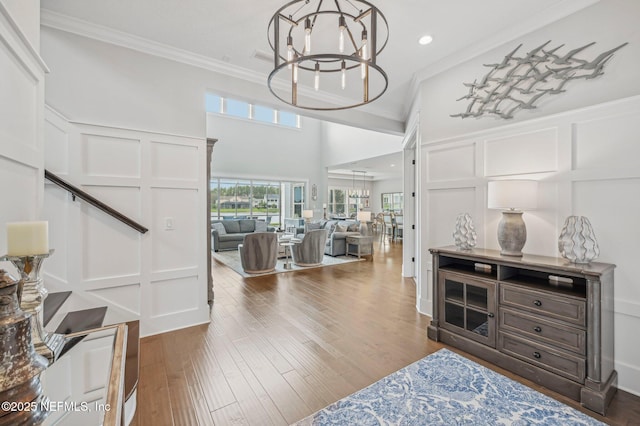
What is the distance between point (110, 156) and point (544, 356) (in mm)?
4088

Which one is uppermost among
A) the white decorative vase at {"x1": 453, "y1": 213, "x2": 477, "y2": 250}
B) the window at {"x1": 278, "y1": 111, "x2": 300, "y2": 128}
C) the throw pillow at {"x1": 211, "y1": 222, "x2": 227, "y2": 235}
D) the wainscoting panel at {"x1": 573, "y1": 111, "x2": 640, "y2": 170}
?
the window at {"x1": 278, "y1": 111, "x2": 300, "y2": 128}

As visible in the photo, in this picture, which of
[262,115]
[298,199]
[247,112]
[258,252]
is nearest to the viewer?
[258,252]

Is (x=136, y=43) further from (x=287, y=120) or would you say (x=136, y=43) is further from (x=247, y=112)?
(x=287, y=120)

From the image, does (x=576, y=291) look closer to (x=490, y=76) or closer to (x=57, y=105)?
(x=490, y=76)

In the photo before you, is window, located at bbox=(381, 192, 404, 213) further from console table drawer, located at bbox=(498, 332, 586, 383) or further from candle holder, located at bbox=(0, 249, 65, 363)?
candle holder, located at bbox=(0, 249, 65, 363)

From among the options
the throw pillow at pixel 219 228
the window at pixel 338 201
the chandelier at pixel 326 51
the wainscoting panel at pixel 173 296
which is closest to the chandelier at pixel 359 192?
the window at pixel 338 201

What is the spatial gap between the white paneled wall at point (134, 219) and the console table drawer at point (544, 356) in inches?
119

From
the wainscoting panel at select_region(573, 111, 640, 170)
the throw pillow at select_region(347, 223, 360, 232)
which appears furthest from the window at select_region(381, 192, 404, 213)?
the wainscoting panel at select_region(573, 111, 640, 170)

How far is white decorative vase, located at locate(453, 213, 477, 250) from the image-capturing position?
2.72 metres

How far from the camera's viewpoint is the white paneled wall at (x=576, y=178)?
2.01 m

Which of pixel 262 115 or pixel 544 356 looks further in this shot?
pixel 262 115

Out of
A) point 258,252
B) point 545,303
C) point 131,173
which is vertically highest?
point 131,173

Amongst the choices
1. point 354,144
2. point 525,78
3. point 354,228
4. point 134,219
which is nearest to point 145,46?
point 134,219

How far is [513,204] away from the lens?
2.31 meters
